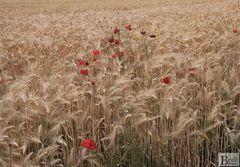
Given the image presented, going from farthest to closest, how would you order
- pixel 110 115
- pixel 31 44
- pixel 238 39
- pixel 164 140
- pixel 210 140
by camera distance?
pixel 31 44, pixel 238 39, pixel 110 115, pixel 210 140, pixel 164 140

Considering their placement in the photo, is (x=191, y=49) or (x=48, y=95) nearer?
(x=48, y=95)

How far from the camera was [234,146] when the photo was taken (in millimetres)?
2301

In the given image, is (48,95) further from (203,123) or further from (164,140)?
(203,123)

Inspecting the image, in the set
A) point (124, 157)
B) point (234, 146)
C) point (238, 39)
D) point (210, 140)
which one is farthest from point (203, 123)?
point (238, 39)

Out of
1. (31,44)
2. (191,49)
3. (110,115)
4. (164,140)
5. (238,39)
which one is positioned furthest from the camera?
(31,44)

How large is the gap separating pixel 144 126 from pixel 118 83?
0.48 meters

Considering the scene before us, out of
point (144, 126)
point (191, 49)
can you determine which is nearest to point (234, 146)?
point (144, 126)

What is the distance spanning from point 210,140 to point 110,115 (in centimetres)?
81

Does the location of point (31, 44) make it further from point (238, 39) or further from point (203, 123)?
point (203, 123)

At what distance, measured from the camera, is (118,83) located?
2715 mm

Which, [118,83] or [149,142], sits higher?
[118,83]

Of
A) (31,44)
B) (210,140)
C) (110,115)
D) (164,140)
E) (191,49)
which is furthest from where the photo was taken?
(31,44)

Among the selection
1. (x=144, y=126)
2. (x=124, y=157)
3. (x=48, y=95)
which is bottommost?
(x=124, y=157)

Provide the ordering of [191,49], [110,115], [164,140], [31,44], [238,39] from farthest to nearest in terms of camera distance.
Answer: [31,44]
[238,39]
[191,49]
[110,115]
[164,140]
